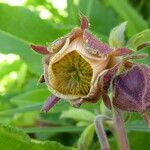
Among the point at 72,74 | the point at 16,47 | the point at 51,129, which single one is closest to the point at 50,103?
the point at 72,74

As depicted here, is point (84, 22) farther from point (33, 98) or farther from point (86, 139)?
point (33, 98)

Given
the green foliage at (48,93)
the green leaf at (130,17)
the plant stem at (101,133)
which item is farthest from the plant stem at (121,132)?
the green leaf at (130,17)

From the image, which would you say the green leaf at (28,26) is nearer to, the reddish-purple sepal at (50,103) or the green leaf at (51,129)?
the green leaf at (51,129)

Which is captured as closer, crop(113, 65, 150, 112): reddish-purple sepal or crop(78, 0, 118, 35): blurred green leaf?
crop(113, 65, 150, 112): reddish-purple sepal

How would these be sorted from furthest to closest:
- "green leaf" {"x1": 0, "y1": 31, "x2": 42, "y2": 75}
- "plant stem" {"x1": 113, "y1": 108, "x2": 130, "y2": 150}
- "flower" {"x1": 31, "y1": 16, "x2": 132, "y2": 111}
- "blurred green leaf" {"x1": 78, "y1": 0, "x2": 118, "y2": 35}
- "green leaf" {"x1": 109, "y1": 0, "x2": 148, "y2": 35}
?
"blurred green leaf" {"x1": 78, "y1": 0, "x2": 118, "y2": 35}
"green leaf" {"x1": 109, "y1": 0, "x2": 148, "y2": 35}
"green leaf" {"x1": 0, "y1": 31, "x2": 42, "y2": 75}
"plant stem" {"x1": 113, "y1": 108, "x2": 130, "y2": 150}
"flower" {"x1": 31, "y1": 16, "x2": 132, "y2": 111}

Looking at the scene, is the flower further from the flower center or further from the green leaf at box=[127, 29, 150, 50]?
the green leaf at box=[127, 29, 150, 50]

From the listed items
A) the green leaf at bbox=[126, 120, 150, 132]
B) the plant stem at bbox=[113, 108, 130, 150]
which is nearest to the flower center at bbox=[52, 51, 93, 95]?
the plant stem at bbox=[113, 108, 130, 150]
